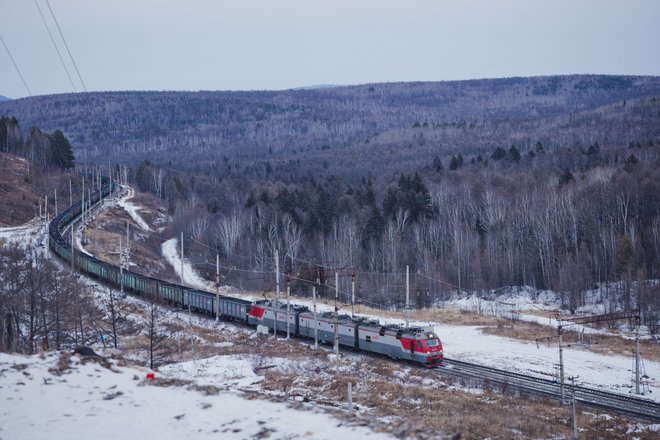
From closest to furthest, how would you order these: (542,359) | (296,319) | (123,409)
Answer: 1. (123,409)
2. (542,359)
3. (296,319)

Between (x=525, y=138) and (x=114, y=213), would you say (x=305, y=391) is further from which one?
(x=525, y=138)

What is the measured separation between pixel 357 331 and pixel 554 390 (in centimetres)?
1195

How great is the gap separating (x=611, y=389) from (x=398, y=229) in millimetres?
52845

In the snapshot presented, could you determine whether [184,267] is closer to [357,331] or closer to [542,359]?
[357,331]

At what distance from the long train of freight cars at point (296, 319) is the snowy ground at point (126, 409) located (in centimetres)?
1708

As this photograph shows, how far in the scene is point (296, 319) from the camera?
42.0 meters

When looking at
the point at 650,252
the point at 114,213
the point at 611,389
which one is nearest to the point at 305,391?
the point at 611,389

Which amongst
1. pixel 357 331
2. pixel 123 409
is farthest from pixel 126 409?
pixel 357 331

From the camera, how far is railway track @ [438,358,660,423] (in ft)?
88.2

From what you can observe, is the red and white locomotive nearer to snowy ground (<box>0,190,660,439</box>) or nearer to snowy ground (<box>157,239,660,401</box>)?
snowy ground (<box>157,239,660,401</box>)

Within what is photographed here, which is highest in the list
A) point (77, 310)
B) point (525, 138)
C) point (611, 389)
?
point (525, 138)

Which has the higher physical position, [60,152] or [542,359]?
[60,152]

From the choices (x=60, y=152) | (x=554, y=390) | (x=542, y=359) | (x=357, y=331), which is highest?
(x=60, y=152)

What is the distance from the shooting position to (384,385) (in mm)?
28062
